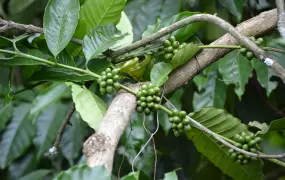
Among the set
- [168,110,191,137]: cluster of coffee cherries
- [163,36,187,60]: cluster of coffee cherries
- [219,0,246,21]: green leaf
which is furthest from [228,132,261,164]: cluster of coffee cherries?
[219,0,246,21]: green leaf

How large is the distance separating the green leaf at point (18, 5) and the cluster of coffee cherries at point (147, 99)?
37.4 inches

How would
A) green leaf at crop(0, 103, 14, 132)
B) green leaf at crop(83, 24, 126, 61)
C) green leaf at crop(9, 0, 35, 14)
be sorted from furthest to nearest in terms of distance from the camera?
green leaf at crop(9, 0, 35, 14), green leaf at crop(0, 103, 14, 132), green leaf at crop(83, 24, 126, 61)

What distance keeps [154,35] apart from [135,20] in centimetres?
60

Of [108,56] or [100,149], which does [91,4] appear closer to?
[108,56]

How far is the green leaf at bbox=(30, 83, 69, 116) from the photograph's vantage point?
44.9 inches

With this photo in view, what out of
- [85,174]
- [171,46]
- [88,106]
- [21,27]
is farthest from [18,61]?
[85,174]

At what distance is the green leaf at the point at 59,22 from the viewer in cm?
94

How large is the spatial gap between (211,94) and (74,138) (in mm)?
463

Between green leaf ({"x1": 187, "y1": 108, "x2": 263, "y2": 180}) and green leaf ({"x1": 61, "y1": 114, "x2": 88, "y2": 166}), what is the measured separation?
66 cm

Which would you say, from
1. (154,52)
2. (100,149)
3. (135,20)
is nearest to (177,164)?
(135,20)

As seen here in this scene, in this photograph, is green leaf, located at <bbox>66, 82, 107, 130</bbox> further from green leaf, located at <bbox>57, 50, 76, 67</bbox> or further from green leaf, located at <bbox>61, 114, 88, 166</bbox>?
green leaf, located at <bbox>61, 114, 88, 166</bbox>

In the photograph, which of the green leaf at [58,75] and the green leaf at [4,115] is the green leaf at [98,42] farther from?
the green leaf at [4,115]

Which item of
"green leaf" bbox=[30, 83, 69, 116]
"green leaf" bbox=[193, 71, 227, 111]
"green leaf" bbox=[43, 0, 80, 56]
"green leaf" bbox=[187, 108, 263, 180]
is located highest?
"green leaf" bbox=[43, 0, 80, 56]

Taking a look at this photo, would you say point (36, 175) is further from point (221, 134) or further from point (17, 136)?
point (221, 134)
